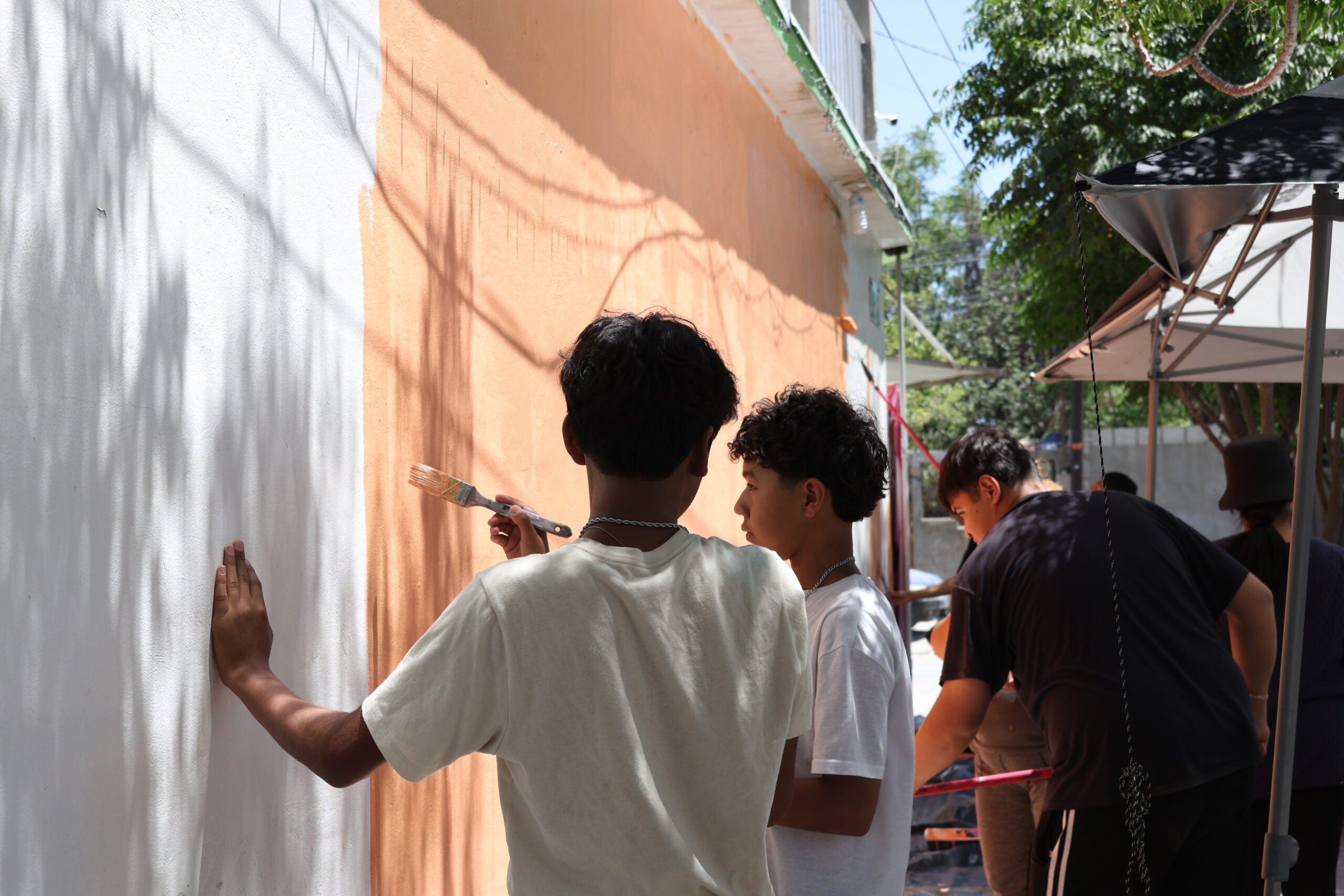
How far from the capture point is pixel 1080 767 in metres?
2.65

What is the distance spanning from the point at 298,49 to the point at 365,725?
128 cm

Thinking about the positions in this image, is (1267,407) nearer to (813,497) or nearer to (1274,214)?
(1274,214)

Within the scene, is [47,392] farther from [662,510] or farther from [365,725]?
[662,510]

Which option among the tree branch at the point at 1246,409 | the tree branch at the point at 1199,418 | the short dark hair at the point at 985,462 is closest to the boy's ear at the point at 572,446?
the short dark hair at the point at 985,462

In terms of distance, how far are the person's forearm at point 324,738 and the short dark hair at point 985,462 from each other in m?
2.22

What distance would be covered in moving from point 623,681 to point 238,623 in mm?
677

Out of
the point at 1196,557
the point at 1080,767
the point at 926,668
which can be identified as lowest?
the point at 926,668

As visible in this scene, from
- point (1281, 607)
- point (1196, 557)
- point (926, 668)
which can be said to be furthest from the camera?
point (926, 668)

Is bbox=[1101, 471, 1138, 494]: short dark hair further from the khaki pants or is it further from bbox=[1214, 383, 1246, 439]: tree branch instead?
bbox=[1214, 383, 1246, 439]: tree branch

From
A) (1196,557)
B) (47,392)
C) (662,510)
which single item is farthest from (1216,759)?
(47,392)

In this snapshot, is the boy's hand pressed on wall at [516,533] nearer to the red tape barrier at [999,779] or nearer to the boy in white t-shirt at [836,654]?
the boy in white t-shirt at [836,654]

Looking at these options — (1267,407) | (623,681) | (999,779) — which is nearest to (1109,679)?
(999,779)

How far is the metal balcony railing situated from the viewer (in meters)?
7.12

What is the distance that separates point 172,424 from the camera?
5.35 ft
